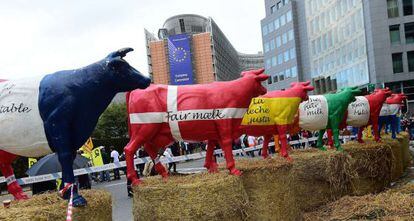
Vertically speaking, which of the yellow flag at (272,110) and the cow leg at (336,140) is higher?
the yellow flag at (272,110)

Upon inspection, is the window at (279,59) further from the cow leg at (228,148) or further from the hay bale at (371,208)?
the cow leg at (228,148)

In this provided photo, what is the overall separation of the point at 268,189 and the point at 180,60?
58212 millimetres

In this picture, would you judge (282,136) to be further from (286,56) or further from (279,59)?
(279,59)

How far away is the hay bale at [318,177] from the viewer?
8047mm

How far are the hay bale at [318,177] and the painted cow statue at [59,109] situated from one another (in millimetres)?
4558

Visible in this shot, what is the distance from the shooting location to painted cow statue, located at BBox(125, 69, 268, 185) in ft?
20.3

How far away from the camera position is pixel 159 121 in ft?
20.5

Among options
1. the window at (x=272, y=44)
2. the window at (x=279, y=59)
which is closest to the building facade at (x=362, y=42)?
the window at (x=279, y=59)

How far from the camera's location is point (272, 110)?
28.6ft

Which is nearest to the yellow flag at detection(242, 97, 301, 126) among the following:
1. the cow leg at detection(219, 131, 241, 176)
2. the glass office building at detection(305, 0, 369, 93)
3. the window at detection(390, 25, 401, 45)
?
the cow leg at detection(219, 131, 241, 176)

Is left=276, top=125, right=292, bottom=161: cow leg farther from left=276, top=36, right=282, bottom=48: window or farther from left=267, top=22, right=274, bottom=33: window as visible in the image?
left=267, top=22, right=274, bottom=33: window

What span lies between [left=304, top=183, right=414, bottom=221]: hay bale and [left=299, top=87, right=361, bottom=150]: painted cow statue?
2307mm

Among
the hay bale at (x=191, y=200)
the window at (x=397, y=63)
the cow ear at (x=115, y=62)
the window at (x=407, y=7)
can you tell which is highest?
the window at (x=407, y=7)

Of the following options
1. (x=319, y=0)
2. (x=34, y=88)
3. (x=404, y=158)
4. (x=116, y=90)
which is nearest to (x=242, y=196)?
(x=116, y=90)
